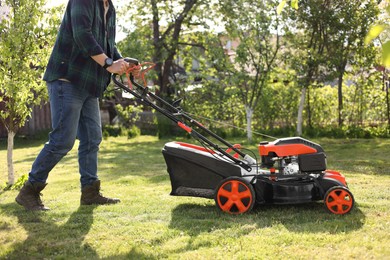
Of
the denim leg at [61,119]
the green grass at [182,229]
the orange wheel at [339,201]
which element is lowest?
the green grass at [182,229]

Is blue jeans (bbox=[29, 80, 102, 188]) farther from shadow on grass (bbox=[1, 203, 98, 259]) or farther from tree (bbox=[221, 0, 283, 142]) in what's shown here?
tree (bbox=[221, 0, 283, 142])

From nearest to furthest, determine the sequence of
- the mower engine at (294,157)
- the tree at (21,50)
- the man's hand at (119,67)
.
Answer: the man's hand at (119,67) → the mower engine at (294,157) → the tree at (21,50)

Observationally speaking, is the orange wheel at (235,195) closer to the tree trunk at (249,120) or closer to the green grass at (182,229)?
the green grass at (182,229)

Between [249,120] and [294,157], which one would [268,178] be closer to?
[294,157]

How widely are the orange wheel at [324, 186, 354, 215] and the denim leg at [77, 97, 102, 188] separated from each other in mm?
1635

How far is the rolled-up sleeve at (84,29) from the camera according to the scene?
3236 millimetres

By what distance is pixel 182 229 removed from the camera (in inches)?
119

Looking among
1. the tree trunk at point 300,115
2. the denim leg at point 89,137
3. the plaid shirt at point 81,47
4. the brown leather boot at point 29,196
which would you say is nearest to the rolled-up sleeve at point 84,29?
the plaid shirt at point 81,47

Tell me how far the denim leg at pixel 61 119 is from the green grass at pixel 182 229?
0.39 m

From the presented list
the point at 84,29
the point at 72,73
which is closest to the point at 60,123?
the point at 72,73

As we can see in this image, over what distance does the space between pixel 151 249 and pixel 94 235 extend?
43 centimetres

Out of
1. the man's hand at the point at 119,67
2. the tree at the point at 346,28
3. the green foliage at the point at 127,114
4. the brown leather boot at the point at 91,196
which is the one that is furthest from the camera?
the green foliage at the point at 127,114

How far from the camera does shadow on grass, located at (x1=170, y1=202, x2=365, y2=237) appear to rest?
9.70 ft

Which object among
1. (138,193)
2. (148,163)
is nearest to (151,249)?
(138,193)
